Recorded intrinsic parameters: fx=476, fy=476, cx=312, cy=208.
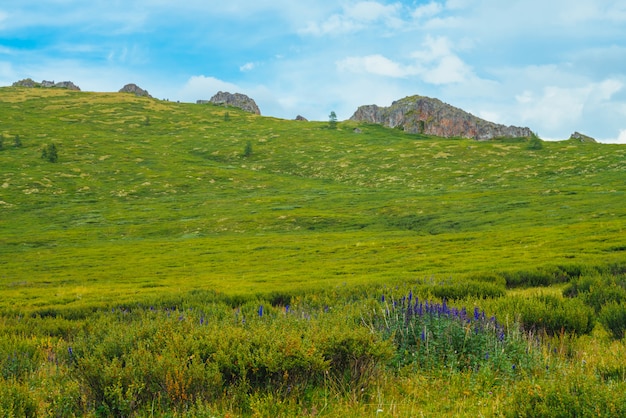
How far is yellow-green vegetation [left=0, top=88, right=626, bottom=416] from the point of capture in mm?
6153

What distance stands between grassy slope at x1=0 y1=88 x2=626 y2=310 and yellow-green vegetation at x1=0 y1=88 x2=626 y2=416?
521mm

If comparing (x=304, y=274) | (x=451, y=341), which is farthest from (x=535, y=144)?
(x=451, y=341)

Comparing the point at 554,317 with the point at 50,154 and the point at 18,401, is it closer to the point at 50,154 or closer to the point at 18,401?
the point at 18,401

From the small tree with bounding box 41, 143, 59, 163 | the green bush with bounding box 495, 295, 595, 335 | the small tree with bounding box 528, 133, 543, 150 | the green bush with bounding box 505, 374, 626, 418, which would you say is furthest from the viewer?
the small tree with bounding box 528, 133, 543, 150

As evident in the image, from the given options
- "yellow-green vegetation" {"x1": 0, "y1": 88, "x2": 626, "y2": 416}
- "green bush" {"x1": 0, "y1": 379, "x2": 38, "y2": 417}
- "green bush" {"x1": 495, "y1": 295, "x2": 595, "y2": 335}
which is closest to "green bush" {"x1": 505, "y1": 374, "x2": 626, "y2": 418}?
"yellow-green vegetation" {"x1": 0, "y1": 88, "x2": 626, "y2": 416}

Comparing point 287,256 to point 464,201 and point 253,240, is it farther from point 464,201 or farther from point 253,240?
point 464,201

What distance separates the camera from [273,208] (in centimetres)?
8000

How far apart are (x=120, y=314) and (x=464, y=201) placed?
6722 cm

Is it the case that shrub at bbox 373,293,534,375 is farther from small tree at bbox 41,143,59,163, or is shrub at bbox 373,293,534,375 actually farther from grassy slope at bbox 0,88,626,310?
small tree at bbox 41,143,59,163

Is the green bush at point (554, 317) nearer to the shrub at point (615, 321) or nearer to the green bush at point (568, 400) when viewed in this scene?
the shrub at point (615, 321)

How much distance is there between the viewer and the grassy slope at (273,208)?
33938 millimetres

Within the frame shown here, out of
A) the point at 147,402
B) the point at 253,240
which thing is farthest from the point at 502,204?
the point at 147,402

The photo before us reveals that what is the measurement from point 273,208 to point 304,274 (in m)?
46.7

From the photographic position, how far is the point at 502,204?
68.8 meters
